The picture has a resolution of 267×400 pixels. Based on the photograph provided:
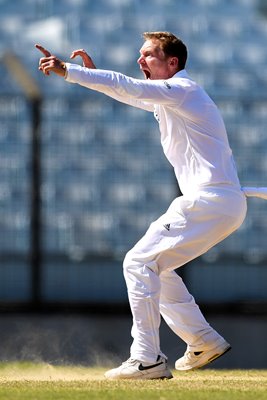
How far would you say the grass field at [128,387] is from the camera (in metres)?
4.19

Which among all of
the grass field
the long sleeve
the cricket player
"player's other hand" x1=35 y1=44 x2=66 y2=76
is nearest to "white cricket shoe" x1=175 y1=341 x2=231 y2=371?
the grass field

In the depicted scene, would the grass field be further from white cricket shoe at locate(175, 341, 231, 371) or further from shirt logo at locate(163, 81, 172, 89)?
shirt logo at locate(163, 81, 172, 89)

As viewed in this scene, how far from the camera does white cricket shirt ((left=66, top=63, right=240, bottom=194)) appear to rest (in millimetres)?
4762

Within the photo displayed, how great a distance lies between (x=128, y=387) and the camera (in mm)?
4477

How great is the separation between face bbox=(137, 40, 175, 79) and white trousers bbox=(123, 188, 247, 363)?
0.51 meters

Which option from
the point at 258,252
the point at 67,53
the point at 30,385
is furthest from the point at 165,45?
the point at 67,53

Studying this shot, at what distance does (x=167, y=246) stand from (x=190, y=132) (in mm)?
461

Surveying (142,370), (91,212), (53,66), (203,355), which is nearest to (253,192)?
(203,355)

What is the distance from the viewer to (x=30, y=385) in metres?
4.66

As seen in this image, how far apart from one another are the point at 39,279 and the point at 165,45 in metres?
4.14

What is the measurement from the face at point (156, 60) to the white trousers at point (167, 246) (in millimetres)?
513

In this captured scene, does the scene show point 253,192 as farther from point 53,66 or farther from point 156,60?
point 53,66

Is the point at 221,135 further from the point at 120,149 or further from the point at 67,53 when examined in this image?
the point at 67,53

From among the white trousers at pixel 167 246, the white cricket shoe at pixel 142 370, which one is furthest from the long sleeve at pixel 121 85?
the white cricket shoe at pixel 142 370
